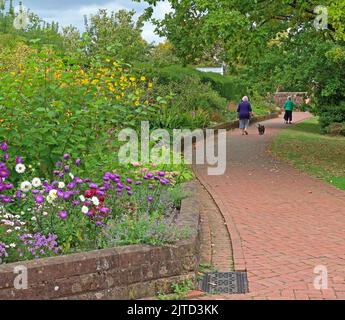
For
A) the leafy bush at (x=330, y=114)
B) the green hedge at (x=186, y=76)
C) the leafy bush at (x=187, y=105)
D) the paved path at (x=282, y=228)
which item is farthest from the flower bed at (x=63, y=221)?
the leafy bush at (x=330, y=114)

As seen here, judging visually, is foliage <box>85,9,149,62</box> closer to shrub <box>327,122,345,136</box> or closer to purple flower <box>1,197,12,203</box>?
shrub <box>327,122,345,136</box>

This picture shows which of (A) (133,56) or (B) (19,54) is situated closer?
(B) (19,54)

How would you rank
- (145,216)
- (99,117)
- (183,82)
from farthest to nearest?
(183,82) → (99,117) → (145,216)

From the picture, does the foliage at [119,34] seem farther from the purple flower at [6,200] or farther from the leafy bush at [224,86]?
the purple flower at [6,200]

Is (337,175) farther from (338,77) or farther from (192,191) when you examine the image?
(338,77)

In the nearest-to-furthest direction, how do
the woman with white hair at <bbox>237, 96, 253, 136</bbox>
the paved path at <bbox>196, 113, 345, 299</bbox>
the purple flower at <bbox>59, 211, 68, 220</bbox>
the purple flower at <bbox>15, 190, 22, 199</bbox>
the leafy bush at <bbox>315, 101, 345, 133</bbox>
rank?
the purple flower at <bbox>59, 211, 68, 220</bbox> < the paved path at <bbox>196, 113, 345, 299</bbox> < the purple flower at <bbox>15, 190, 22, 199</bbox> < the woman with white hair at <bbox>237, 96, 253, 136</bbox> < the leafy bush at <bbox>315, 101, 345, 133</bbox>

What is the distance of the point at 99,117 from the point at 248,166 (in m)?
7.79

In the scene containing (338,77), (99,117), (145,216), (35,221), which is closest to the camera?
(35,221)

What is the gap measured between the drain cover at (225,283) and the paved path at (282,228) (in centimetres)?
9

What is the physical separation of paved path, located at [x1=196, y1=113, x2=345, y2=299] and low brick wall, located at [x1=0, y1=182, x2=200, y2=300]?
482 mm

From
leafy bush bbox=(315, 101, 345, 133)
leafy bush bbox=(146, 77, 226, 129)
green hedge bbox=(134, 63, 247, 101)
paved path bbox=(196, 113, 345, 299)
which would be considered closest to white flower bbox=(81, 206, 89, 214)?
paved path bbox=(196, 113, 345, 299)

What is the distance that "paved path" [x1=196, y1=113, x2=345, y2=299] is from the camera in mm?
5426

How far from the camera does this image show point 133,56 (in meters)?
24.5
